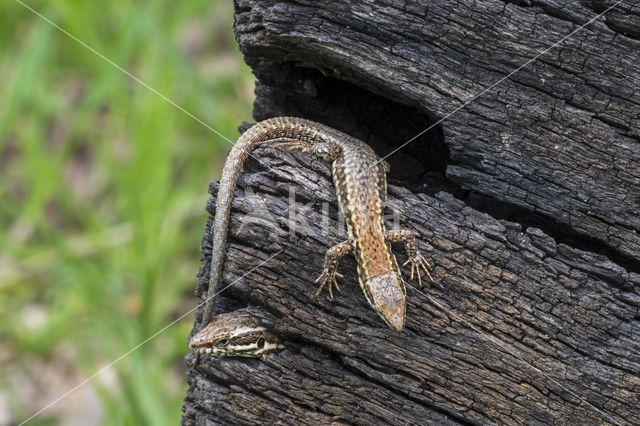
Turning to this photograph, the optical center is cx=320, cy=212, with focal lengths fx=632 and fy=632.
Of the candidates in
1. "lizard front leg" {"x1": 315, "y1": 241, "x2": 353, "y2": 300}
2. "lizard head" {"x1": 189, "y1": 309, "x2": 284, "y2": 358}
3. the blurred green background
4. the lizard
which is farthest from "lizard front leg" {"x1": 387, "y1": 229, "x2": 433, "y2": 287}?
the blurred green background

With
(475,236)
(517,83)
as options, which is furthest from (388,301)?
(517,83)

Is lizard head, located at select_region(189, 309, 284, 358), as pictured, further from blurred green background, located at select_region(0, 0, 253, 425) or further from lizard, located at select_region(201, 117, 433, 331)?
blurred green background, located at select_region(0, 0, 253, 425)

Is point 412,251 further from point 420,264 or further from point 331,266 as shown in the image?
point 331,266

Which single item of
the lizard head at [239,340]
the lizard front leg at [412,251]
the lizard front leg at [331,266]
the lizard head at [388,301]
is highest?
the lizard front leg at [412,251]

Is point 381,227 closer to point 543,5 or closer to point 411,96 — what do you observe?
point 411,96

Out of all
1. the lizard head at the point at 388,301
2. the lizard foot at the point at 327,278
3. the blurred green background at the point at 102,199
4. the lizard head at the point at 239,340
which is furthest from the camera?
the blurred green background at the point at 102,199

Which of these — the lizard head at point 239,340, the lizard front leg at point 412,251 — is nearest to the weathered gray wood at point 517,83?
the lizard front leg at point 412,251

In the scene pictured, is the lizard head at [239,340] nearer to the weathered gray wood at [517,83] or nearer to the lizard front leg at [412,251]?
the lizard front leg at [412,251]

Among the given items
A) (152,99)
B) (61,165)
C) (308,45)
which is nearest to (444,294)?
(308,45)
